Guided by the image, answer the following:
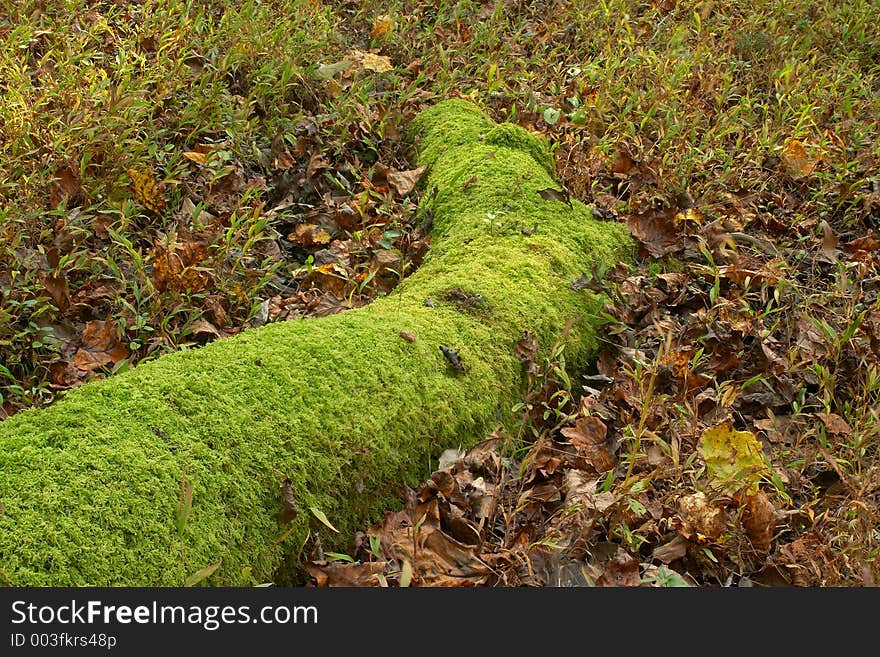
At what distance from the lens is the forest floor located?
97.4 inches

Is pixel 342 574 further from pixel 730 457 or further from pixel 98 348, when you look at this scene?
pixel 98 348

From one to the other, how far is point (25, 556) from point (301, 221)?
2.69m

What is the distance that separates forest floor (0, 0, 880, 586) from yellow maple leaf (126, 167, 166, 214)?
0.01 metres

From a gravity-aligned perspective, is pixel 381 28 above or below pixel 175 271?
above

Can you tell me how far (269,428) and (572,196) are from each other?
8.18ft

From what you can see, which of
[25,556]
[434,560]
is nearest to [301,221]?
[434,560]

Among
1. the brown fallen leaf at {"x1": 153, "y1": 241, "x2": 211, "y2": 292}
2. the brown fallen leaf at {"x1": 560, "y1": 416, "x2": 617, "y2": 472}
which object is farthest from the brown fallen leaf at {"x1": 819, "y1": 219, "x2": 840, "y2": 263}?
the brown fallen leaf at {"x1": 153, "y1": 241, "x2": 211, "y2": 292}

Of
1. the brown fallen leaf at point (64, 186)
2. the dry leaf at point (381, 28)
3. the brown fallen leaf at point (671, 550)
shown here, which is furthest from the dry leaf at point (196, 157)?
the brown fallen leaf at point (671, 550)

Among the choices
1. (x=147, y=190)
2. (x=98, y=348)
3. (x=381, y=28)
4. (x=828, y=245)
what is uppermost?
(x=381, y=28)

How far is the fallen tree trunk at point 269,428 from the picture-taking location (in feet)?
6.05

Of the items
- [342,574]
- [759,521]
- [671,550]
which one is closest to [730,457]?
[759,521]

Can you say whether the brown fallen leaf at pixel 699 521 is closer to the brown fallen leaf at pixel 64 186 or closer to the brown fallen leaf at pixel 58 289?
the brown fallen leaf at pixel 58 289

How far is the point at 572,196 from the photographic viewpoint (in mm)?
4152

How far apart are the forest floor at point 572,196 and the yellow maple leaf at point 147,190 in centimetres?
1
